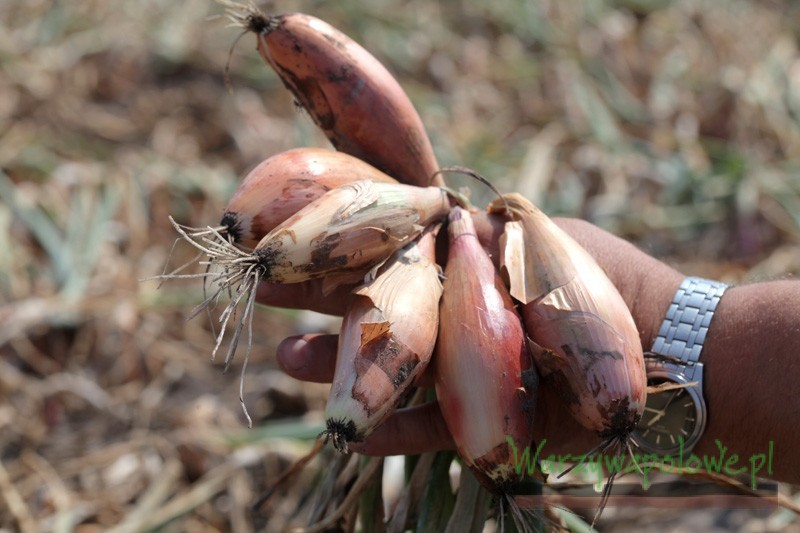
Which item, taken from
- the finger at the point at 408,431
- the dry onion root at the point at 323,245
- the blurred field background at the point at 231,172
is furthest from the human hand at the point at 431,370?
the blurred field background at the point at 231,172

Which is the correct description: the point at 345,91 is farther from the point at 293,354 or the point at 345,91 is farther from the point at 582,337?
the point at 582,337

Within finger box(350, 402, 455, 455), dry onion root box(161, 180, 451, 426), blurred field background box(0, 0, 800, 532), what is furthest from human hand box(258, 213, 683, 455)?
blurred field background box(0, 0, 800, 532)

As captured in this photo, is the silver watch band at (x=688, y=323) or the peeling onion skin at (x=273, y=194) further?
the silver watch band at (x=688, y=323)

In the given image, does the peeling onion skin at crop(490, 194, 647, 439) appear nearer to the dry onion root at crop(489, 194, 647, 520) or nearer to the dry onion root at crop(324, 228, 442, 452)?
the dry onion root at crop(489, 194, 647, 520)

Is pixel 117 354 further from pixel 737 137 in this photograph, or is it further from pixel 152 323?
pixel 737 137

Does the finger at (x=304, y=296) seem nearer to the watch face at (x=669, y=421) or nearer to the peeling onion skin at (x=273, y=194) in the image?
the peeling onion skin at (x=273, y=194)

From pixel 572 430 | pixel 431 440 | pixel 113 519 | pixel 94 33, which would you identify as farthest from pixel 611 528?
pixel 94 33

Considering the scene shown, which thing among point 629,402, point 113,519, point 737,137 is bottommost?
point 113,519

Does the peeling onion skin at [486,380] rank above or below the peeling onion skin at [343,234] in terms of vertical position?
below
